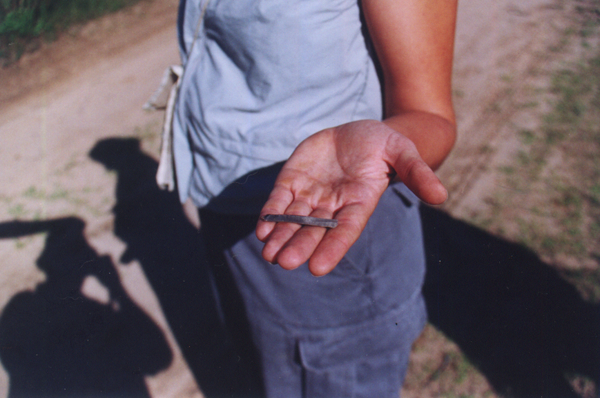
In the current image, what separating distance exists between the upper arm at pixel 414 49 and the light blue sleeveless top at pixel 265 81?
74 mm

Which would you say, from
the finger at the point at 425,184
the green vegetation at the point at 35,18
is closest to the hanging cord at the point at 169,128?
the finger at the point at 425,184

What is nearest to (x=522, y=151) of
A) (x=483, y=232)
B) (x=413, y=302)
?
(x=483, y=232)

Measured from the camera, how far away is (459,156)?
3855 millimetres

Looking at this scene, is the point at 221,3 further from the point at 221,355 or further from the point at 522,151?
the point at 522,151

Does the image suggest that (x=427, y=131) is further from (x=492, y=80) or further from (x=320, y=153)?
(x=492, y=80)

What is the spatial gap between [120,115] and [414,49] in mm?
4159

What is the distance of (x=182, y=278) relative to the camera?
310cm

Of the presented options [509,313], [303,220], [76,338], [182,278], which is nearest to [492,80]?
[509,313]

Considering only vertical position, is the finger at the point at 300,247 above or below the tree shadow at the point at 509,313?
above

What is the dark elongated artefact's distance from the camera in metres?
1.12

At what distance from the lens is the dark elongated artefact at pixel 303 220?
112cm

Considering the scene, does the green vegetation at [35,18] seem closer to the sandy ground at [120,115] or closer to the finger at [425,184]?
the sandy ground at [120,115]

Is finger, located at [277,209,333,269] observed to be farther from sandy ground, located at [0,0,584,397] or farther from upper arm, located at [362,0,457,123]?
sandy ground, located at [0,0,584,397]

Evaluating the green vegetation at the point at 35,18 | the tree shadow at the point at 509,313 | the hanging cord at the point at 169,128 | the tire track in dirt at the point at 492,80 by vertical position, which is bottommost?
the tree shadow at the point at 509,313
